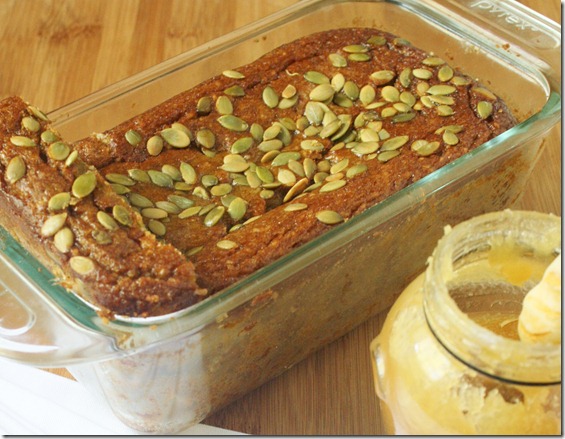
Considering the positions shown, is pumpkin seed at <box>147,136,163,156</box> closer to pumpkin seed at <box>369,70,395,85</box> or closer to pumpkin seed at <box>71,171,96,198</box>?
pumpkin seed at <box>71,171,96,198</box>

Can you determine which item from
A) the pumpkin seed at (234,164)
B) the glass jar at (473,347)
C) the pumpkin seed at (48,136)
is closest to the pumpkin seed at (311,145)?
the pumpkin seed at (234,164)

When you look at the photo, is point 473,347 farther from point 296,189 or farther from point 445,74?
point 445,74

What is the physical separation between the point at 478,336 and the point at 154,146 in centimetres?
85

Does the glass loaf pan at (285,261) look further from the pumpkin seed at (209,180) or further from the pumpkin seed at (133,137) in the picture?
the pumpkin seed at (209,180)

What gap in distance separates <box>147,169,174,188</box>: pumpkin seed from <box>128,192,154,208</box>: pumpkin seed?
0.05 metres

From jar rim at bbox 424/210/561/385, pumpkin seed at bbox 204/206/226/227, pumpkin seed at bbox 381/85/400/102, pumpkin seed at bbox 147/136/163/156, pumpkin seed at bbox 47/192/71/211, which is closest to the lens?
jar rim at bbox 424/210/561/385

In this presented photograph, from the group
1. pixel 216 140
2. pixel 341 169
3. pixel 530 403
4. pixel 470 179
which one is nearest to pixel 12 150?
pixel 216 140

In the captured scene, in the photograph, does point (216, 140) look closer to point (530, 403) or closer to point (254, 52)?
point (254, 52)

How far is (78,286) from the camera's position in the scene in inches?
50.2

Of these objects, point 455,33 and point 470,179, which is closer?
point 470,179

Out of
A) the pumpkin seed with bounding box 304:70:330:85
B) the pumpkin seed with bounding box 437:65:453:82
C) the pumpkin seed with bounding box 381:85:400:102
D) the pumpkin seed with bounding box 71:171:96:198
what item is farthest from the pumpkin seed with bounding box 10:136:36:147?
the pumpkin seed with bounding box 437:65:453:82

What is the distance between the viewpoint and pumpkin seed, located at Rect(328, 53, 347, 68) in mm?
1729

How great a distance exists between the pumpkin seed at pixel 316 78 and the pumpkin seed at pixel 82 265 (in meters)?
0.63

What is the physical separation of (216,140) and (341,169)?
242 mm
